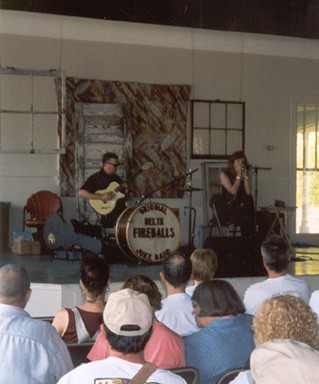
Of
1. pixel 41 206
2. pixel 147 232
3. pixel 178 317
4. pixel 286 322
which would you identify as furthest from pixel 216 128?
pixel 286 322

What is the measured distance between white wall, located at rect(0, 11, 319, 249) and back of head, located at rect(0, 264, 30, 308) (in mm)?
7059

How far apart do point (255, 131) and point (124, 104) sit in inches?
Result: 82.6

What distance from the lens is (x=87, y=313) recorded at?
3.86 m

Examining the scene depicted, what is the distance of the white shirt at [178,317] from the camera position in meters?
4.07

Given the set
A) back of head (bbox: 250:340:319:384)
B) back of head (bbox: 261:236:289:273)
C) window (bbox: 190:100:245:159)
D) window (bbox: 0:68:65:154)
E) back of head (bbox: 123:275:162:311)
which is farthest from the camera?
window (bbox: 190:100:245:159)

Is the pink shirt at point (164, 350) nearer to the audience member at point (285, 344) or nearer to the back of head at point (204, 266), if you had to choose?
the audience member at point (285, 344)

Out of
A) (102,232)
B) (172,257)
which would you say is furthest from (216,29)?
(172,257)

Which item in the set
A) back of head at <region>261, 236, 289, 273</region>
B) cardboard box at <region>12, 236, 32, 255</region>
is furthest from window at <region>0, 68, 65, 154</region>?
back of head at <region>261, 236, 289, 273</region>

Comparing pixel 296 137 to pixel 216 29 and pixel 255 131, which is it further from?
pixel 216 29

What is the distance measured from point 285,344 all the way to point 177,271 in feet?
8.26

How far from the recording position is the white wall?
33.7ft

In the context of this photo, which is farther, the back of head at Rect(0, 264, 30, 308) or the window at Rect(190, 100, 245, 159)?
the window at Rect(190, 100, 245, 159)

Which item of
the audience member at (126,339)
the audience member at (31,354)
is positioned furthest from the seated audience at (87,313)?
the audience member at (126,339)

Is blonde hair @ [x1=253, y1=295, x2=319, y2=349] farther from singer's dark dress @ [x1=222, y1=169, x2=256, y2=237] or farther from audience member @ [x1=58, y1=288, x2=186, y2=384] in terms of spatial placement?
singer's dark dress @ [x1=222, y1=169, x2=256, y2=237]
